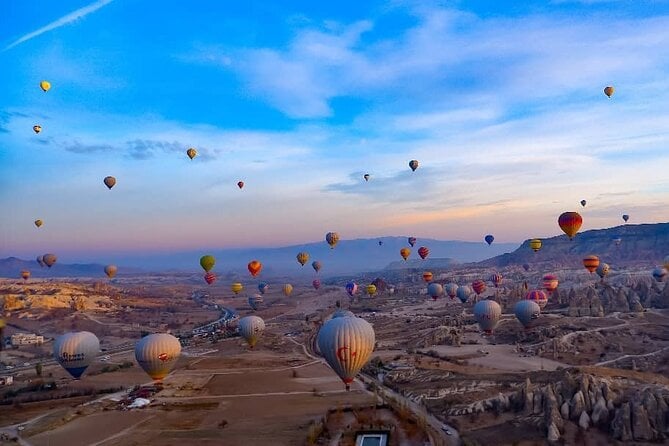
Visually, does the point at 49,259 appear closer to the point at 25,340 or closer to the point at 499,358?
the point at 25,340

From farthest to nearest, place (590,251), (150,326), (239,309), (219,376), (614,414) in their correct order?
1. (590,251)
2. (239,309)
3. (150,326)
4. (219,376)
5. (614,414)

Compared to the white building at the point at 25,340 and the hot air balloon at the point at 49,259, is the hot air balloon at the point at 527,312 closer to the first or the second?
the white building at the point at 25,340

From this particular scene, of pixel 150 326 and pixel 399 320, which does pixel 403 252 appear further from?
pixel 150 326

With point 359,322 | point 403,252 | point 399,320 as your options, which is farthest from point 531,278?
point 359,322

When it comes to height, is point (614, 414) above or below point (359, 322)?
below

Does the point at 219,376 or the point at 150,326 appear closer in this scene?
the point at 219,376

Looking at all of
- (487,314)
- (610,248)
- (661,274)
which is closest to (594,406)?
(487,314)

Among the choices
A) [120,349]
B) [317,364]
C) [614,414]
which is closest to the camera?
[614,414]
